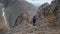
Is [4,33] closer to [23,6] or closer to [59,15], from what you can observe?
[59,15]

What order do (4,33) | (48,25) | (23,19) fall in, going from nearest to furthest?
(4,33), (48,25), (23,19)

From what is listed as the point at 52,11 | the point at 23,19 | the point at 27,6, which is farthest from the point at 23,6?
the point at 52,11

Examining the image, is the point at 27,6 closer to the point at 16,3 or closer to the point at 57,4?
the point at 16,3

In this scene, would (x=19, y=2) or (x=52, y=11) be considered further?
(x=19, y=2)

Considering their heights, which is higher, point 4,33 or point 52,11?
point 52,11

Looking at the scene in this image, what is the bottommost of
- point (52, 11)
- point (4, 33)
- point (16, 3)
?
point (4, 33)

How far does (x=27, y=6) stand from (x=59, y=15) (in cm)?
2414

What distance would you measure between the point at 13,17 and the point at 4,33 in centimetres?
2560

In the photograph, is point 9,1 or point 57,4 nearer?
point 57,4

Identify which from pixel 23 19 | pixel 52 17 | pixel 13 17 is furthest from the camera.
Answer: pixel 13 17

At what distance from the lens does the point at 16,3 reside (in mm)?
37875

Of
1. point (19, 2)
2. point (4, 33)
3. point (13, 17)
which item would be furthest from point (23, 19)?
point (4, 33)

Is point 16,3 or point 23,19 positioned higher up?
point 16,3

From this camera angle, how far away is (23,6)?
124 feet
